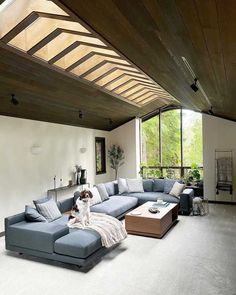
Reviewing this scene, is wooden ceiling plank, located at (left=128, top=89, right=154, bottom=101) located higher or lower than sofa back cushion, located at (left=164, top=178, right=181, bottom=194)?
higher

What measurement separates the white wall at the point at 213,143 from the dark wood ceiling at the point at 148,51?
357 centimetres

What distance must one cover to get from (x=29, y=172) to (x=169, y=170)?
4.99 m

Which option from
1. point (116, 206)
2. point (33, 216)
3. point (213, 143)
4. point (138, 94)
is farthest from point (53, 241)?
point (213, 143)

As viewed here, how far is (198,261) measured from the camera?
3.90 metres

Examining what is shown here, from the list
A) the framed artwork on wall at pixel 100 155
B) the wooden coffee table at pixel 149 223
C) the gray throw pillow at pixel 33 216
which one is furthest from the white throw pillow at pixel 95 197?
the framed artwork on wall at pixel 100 155

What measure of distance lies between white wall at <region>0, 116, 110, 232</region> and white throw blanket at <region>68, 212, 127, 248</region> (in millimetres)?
1817

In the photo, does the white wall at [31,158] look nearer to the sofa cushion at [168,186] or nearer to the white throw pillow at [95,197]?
the white throw pillow at [95,197]

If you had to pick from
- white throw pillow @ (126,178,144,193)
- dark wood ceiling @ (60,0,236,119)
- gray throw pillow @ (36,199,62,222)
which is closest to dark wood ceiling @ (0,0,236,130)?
dark wood ceiling @ (60,0,236,119)

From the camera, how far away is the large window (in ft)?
29.2

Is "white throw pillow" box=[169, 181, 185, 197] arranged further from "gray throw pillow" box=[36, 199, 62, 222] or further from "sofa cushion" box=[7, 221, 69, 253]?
"sofa cushion" box=[7, 221, 69, 253]

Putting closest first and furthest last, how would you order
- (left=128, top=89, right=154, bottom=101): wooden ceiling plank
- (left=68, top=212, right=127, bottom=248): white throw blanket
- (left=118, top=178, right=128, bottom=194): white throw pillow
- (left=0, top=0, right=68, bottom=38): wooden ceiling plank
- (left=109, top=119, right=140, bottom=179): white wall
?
1. (left=0, top=0, right=68, bottom=38): wooden ceiling plank
2. (left=68, top=212, right=127, bottom=248): white throw blanket
3. (left=128, top=89, right=154, bottom=101): wooden ceiling plank
4. (left=118, top=178, right=128, bottom=194): white throw pillow
5. (left=109, top=119, right=140, bottom=179): white wall

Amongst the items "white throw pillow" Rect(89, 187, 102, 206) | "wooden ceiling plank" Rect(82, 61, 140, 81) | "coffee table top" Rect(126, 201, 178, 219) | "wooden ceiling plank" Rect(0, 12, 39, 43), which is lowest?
"coffee table top" Rect(126, 201, 178, 219)

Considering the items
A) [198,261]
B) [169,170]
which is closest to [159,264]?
[198,261]

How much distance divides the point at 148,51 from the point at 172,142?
654 centimetres
